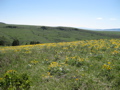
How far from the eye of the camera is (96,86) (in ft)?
18.7

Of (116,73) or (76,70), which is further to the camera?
(76,70)

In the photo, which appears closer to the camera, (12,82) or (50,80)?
(12,82)

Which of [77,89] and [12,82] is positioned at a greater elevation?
[12,82]

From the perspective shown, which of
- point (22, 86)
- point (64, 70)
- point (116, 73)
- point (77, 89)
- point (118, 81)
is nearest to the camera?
point (22, 86)

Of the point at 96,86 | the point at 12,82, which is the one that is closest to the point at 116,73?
the point at 96,86

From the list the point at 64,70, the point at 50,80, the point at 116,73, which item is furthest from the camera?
the point at 64,70

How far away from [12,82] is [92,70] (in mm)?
4944

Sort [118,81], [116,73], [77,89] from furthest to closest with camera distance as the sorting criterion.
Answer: [116,73] < [118,81] < [77,89]

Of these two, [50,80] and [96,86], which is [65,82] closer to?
[50,80]

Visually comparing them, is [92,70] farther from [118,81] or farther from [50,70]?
[50,70]

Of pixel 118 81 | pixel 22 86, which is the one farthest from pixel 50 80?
pixel 118 81

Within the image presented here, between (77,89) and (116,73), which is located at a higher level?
(116,73)

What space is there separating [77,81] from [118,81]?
2.12m

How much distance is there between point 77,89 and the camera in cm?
552
